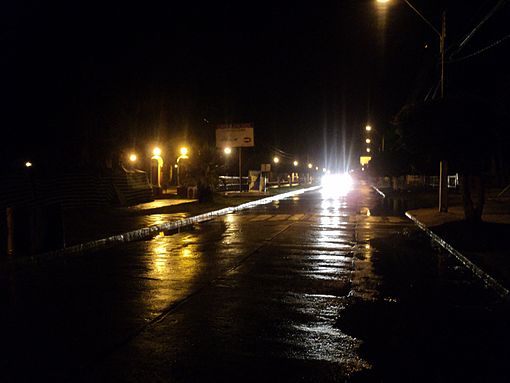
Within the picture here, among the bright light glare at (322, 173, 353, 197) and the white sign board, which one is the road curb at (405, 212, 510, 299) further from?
the bright light glare at (322, 173, 353, 197)

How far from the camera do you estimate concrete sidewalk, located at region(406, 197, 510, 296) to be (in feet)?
29.5

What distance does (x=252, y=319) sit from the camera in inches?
253

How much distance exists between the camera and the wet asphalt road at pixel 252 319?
15.6 feet

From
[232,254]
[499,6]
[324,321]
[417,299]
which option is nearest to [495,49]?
[499,6]

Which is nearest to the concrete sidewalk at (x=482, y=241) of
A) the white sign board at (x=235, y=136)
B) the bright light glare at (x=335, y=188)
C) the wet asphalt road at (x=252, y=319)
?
the wet asphalt road at (x=252, y=319)

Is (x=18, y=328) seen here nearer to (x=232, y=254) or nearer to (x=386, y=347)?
(x=386, y=347)

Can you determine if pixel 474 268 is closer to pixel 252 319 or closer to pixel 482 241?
pixel 482 241

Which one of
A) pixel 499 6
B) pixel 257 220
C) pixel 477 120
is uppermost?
pixel 499 6

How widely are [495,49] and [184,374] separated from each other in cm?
2286

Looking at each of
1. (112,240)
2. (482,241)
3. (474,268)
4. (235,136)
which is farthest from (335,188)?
(474,268)

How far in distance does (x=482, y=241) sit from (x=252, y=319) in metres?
8.23

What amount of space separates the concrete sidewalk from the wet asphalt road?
1.34 feet

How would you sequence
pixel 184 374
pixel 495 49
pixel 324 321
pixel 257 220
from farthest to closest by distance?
pixel 495 49 → pixel 257 220 → pixel 324 321 → pixel 184 374

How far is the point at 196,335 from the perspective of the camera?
5.75 m
